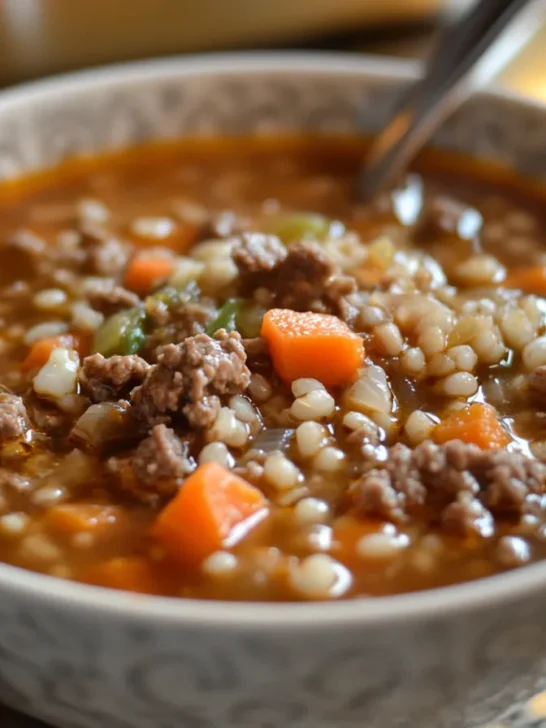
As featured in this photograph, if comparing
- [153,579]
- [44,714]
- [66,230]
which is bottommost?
[66,230]

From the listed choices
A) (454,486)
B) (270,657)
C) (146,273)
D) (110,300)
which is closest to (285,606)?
(270,657)

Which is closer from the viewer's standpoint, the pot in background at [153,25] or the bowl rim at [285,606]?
the bowl rim at [285,606]

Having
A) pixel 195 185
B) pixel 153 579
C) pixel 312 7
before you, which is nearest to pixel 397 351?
pixel 153 579

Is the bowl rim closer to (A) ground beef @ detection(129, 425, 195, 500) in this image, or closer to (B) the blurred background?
(A) ground beef @ detection(129, 425, 195, 500)

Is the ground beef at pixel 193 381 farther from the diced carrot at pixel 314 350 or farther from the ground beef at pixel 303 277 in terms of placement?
the ground beef at pixel 303 277

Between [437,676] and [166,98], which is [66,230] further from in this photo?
[437,676]

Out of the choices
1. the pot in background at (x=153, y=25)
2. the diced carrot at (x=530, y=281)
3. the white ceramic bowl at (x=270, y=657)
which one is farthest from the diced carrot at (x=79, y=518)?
the pot in background at (x=153, y=25)

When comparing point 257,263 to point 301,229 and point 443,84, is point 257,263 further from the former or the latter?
point 443,84
